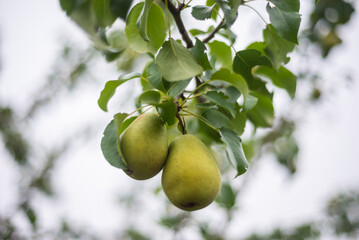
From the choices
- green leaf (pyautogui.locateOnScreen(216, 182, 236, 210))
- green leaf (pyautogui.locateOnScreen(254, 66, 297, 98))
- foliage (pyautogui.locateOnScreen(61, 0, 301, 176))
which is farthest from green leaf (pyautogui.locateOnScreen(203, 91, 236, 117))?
green leaf (pyautogui.locateOnScreen(216, 182, 236, 210))

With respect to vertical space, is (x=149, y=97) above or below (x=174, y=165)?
above

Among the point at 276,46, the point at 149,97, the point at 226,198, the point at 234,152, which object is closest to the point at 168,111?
the point at 149,97

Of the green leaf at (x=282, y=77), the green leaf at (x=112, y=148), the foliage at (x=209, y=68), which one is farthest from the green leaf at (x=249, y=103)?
the green leaf at (x=112, y=148)

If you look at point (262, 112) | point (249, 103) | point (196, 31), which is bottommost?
point (262, 112)

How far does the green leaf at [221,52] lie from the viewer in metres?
0.88

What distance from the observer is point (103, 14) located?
1.55ft

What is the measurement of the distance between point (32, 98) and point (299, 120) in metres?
1.88

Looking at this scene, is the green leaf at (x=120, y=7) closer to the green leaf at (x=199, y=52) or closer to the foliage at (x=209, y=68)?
the foliage at (x=209, y=68)

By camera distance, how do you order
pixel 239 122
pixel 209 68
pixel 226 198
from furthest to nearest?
pixel 226 198 → pixel 239 122 → pixel 209 68

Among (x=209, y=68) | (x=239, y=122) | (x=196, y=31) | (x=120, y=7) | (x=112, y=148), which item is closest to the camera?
(x=120, y=7)

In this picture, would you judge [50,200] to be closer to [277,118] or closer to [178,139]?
[277,118]

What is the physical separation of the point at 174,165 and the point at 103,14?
0.31m

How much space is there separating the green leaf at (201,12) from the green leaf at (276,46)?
0.51 feet

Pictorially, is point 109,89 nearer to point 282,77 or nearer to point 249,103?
point 249,103
